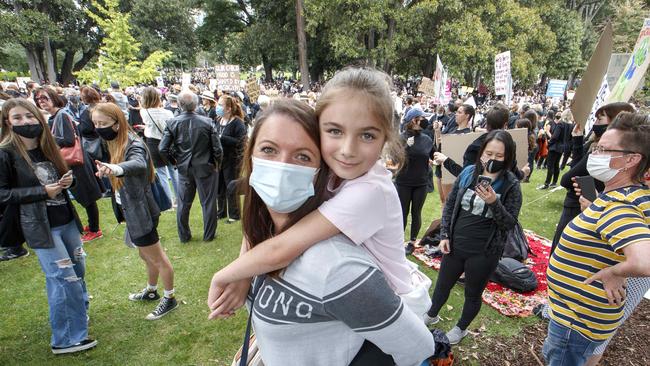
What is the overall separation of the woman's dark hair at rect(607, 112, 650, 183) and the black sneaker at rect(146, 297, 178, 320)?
4370 mm

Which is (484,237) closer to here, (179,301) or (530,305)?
(530,305)

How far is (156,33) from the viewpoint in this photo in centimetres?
3100

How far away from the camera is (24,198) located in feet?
9.15

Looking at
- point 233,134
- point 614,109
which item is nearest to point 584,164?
point 614,109

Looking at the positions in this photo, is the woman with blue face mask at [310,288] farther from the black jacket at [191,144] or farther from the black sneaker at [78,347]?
the black jacket at [191,144]

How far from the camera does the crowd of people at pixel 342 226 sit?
1.13 m

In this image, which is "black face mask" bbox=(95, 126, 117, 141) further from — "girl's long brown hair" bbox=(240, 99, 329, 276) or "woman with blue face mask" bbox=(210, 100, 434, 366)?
"woman with blue face mask" bbox=(210, 100, 434, 366)

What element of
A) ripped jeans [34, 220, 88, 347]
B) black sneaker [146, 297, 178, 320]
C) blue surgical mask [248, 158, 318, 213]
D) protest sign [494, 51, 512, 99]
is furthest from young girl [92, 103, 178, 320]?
protest sign [494, 51, 512, 99]

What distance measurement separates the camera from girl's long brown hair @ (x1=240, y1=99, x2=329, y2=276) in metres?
1.22

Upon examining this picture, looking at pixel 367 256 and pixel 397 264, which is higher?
pixel 367 256

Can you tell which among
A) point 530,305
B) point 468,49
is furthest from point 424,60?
point 530,305

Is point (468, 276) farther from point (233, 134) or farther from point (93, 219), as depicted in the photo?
point (93, 219)

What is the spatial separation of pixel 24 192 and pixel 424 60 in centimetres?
2782

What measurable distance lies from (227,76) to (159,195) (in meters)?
9.23
